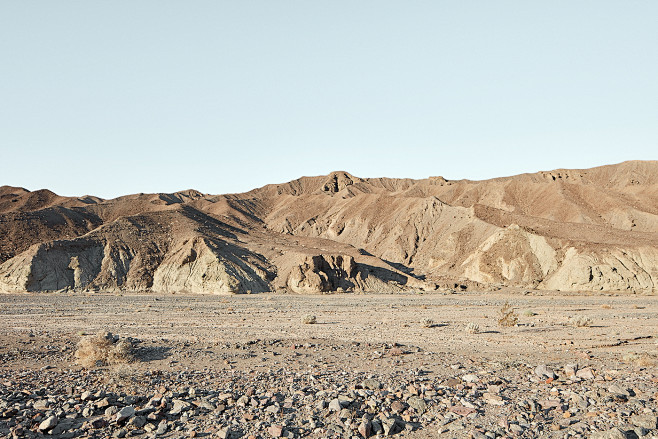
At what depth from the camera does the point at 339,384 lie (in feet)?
38.4

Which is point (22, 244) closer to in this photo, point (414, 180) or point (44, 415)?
point (44, 415)

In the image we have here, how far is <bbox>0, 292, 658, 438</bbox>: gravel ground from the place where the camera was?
30.1ft

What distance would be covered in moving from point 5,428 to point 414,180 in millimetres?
151156

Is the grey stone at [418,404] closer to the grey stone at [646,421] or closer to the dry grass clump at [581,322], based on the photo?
the grey stone at [646,421]

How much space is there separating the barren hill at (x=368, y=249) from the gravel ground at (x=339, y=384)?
101 ft

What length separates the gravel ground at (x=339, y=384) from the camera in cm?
919

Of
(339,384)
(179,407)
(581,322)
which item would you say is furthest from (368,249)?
(179,407)

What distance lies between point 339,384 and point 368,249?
74.0 metres

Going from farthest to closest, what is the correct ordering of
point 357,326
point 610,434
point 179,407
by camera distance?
point 357,326
point 179,407
point 610,434

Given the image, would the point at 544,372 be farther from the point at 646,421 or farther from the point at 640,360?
the point at 640,360

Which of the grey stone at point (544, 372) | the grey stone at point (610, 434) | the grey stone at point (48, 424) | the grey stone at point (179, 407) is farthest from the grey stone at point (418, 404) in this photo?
the grey stone at point (48, 424)

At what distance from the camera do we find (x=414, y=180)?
512ft

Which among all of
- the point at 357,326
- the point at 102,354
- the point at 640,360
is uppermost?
the point at 102,354

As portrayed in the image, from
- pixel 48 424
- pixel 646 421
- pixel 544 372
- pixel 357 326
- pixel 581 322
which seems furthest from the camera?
pixel 357 326
